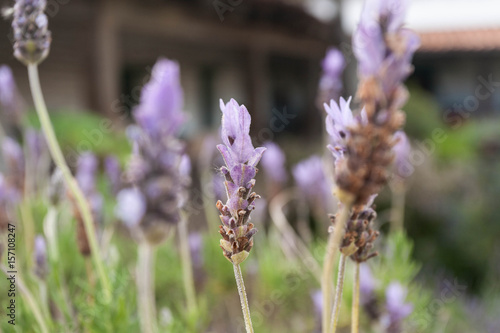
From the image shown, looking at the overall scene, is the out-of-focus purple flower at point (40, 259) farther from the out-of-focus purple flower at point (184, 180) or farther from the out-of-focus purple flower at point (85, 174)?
the out-of-focus purple flower at point (85, 174)

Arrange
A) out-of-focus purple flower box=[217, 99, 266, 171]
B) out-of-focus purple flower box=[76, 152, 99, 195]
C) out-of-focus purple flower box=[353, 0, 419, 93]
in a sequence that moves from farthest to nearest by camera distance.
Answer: out-of-focus purple flower box=[76, 152, 99, 195] < out-of-focus purple flower box=[217, 99, 266, 171] < out-of-focus purple flower box=[353, 0, 419, 93]

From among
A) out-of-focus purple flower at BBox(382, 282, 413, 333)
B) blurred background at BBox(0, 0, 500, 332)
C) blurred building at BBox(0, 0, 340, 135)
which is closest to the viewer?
out-of-focus purple flower at BBox(382, 282, 413, 333)

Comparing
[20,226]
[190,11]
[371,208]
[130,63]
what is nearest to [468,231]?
[20,226]

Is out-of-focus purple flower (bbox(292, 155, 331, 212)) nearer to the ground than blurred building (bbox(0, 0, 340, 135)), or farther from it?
nearer to the ground

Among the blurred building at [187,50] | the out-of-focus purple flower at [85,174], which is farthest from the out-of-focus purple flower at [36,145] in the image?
the blurred building at [187,50]

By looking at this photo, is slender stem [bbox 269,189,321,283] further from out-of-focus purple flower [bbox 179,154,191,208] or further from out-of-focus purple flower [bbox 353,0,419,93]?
out-of-focus purple flower [bbox 353,0,419,93]

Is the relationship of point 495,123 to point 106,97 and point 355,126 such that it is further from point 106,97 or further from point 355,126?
point 355,126

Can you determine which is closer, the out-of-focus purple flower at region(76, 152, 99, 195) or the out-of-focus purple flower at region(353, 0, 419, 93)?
the out-of-focus purple flower at region(353, 0, 419, 93)

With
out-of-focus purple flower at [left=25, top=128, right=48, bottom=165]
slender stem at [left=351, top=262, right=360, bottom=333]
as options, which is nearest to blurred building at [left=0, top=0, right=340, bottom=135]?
out-of-focus purple flower at [left=25, top=128, right=48, bottom=165]
